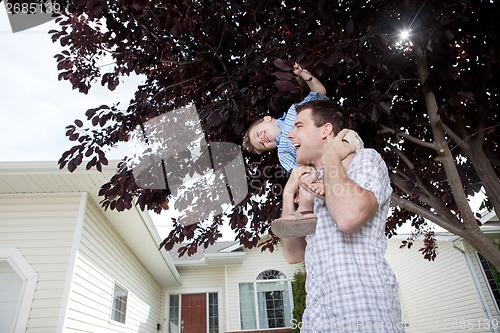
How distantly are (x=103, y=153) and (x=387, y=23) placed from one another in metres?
2.32

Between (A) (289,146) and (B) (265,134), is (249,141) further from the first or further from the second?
(A) (289,146)

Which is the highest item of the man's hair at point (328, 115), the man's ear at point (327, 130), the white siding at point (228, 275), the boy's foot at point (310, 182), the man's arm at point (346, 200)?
the white siding at point (228, 275)

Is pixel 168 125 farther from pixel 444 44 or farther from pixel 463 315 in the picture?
pixel 463 315

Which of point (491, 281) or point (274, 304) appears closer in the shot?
point (491, 281)

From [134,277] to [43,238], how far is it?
15.3 feet

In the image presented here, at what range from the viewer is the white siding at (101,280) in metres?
5.32

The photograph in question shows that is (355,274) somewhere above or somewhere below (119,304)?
below

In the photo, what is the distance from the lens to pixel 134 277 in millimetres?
9367

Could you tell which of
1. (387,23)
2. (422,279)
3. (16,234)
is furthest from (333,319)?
(422,279)

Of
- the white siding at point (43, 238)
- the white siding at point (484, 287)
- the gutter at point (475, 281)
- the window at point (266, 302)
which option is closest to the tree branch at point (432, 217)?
the white siding at point (43, 238)

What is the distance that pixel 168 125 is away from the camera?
2850 mm

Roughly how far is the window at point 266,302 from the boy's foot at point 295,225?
11444mm

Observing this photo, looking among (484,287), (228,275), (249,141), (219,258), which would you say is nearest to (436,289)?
(484,287)

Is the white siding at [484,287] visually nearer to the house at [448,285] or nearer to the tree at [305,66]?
the house at [448,285]
